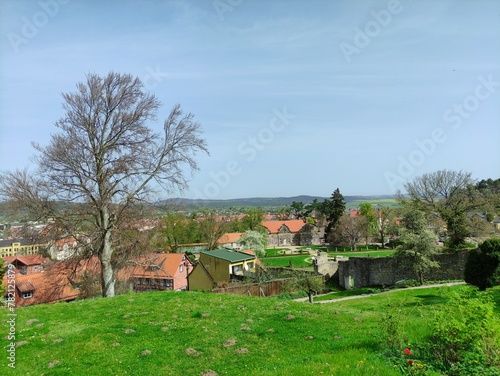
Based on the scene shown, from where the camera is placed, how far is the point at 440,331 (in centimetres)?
622

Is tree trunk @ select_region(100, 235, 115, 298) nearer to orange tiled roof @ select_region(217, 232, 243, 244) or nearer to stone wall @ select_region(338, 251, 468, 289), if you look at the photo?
stone wall @ select_region(338, 251, 468, 289)

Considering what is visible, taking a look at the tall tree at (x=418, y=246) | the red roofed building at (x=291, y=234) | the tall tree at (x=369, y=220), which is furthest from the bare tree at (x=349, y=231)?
the tall tree at (x=418, y=246)

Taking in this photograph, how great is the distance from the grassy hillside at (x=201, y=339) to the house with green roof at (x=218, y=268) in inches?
745

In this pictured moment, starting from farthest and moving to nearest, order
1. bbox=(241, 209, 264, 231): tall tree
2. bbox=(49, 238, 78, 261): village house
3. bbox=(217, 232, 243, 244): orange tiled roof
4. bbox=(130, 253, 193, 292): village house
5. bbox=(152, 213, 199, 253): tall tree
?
bbox=(241, 209, 264, 231): tall tree < bbox=(217, 232, 243, 244): orange tiled roof < bbox=(152, 213, 199, 253): tall tree < bbox=(130, 253, 193, 292): village house < bbox=(49, 238, 78, 261): village house

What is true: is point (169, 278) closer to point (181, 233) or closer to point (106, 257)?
point (106, 257)

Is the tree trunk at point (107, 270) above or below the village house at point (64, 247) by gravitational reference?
below

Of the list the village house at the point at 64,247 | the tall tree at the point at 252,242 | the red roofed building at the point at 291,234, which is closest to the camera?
the village house at the point at 64,247

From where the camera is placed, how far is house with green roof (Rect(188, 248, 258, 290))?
31.6m

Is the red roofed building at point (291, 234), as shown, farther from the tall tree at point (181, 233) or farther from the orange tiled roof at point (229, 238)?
the tall tree at point (181, 233)

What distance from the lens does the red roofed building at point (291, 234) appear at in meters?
101

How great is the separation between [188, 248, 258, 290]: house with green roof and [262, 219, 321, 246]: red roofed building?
2612 inches

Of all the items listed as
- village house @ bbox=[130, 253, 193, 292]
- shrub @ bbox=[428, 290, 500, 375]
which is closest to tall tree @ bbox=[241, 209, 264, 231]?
village house @ bbox=[130, 253, 193, 292]

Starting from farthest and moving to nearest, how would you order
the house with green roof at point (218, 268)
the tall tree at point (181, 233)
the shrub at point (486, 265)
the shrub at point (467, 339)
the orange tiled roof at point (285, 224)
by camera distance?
the orange tiled roof at point (285, 224)
the tall tree at point (181, 233)
the house with green roof at point (218, 268)
the shrub at point (486, 265)
the shrub at point (467, 339)

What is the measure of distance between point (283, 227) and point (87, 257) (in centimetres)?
8934
